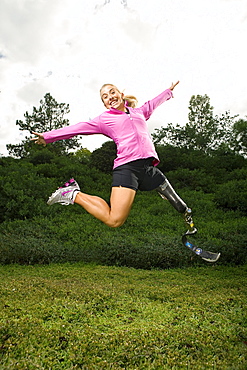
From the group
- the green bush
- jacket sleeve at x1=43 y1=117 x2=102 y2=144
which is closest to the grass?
jacket sleeve at x1=43 y1=117 x2=102 y2=144

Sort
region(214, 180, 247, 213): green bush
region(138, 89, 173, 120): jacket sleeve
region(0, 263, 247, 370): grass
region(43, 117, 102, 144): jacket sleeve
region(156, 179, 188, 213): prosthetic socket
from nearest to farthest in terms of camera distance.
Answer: region(0, 263, 247, 370): grass
region(43, 117, 102, 144): jacket sleeve
region(156, 179, 188, 213): prosthetic socket
region(138, 89, 173, 120): jacket sleeve
region(214, 180, 247, 213): green bush

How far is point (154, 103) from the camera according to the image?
11.6 ft

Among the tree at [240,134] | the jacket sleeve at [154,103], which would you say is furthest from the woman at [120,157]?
the tree at [240,134]

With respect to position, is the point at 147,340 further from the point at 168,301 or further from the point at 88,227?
the point at 88,227

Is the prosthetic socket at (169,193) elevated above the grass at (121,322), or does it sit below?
above

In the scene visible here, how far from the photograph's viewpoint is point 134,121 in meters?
3.12

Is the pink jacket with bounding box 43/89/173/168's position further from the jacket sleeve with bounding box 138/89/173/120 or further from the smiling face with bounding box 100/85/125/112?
the jacket sleeve with bounding box 138/89/173/120

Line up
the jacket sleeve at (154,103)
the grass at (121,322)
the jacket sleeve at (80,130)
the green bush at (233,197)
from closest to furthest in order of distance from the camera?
the grass at (121,322)
the jacket sleeve at (80,130)
the jacket sleeve at (154,103)
the green bush at (233,197)

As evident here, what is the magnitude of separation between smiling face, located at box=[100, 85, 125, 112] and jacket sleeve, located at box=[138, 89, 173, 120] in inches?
12.1

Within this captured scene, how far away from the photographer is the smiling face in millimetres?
3189

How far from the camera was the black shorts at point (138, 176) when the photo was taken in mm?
2994

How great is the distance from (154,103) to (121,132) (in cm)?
69

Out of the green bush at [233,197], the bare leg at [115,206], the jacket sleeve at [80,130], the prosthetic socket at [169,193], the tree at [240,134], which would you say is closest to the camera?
the bare leg at [115,206]

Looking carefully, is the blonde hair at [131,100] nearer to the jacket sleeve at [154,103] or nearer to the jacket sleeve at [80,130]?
the jacket sleeve at [154,103]
